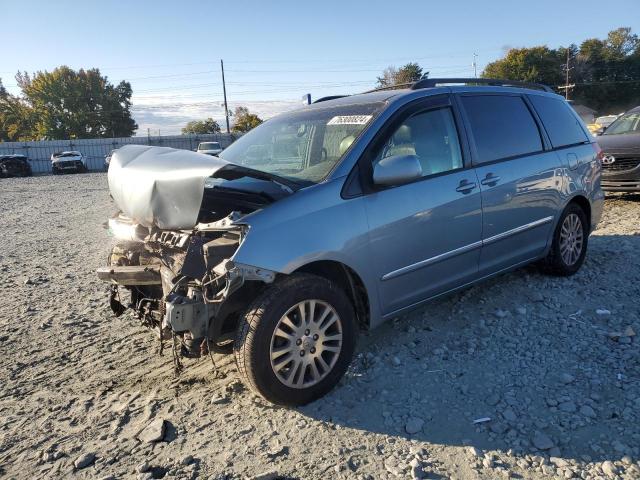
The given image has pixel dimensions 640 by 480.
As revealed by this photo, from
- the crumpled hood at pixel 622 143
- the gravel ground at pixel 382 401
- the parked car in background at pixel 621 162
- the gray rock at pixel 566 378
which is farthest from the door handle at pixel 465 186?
the crumpled hood at pixel 622 143

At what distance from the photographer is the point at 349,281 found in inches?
128

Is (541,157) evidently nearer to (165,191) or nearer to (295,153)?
(295,153)

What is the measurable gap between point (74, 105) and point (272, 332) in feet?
235

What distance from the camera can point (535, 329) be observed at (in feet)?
12.8

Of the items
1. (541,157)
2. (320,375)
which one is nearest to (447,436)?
(320,375)

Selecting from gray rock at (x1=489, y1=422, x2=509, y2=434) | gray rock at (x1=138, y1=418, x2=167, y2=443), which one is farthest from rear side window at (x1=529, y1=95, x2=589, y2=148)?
gray rock at (x1=138, y1=418, x2=167, y2=443)

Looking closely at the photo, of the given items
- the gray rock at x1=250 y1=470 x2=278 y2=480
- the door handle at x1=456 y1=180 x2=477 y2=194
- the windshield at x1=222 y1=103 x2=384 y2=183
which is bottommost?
the gray rock at x1=250 y1=470 x2=278 y2=480

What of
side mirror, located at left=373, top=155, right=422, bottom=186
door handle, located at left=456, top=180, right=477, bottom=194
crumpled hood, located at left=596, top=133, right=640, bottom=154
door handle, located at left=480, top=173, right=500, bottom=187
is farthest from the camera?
crumpled hood, located at left=596, top=133, right=640, bottom=154

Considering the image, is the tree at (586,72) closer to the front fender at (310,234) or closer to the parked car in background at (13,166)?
the parked car in background at (13,166)

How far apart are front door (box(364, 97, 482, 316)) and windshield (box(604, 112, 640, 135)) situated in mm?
7674

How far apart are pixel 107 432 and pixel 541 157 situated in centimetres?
405

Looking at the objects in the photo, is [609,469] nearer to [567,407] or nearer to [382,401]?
[567,407]

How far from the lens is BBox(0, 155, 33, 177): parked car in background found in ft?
99.9

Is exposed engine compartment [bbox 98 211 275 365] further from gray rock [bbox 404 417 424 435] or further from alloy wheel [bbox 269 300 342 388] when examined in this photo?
gray rock [bbox 404 417 424 435]
